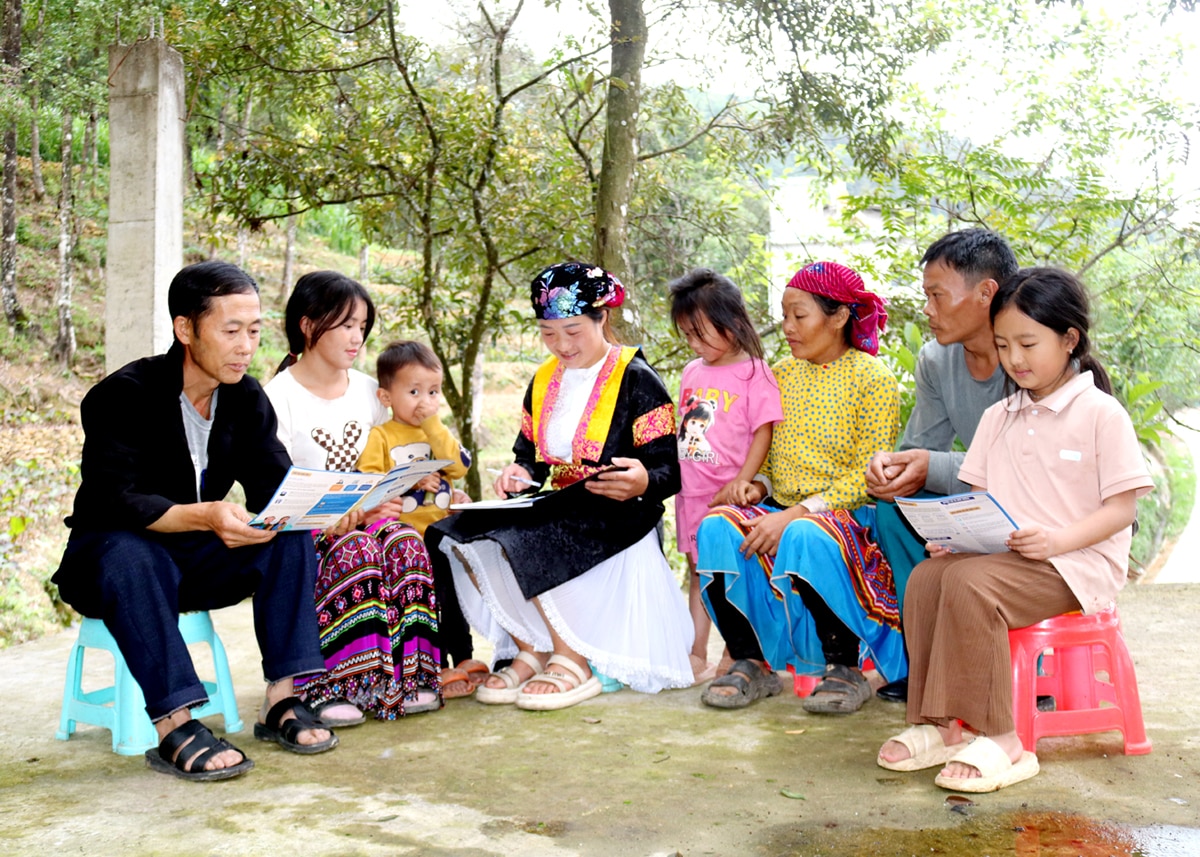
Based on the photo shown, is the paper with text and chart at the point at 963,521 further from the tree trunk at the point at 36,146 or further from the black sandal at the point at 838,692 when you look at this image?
the tree trunk at the point at 36,146

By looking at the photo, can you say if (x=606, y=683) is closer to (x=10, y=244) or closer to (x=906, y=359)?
(x=906, y=359)

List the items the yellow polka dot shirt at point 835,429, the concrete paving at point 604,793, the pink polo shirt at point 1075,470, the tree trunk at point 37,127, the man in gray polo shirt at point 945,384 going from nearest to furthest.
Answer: the concrete paving at point 604,793
the pink polo shirt at point 1075,470
the man in gray polo shirt at point 945,384
the yellow polka dot shirt at point 835,429
the tree trunk at point 37,127

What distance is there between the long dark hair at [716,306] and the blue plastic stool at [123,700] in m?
1.94

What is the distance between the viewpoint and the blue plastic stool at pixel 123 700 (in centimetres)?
304

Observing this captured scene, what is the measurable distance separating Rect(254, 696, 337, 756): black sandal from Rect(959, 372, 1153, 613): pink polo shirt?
207 centimetres

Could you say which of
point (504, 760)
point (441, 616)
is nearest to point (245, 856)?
point (504, 760)

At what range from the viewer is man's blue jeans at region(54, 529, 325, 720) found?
287cm

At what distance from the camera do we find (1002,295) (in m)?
2.89

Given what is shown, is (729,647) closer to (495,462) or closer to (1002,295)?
(1002,295)

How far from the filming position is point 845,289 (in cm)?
359

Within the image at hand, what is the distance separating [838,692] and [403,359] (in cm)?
187

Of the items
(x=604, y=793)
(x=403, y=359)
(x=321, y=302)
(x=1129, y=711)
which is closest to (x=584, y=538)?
(x=403, y=359)

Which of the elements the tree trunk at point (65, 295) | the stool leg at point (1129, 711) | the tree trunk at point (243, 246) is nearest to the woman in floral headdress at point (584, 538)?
the stool leg at point (1129, 711)

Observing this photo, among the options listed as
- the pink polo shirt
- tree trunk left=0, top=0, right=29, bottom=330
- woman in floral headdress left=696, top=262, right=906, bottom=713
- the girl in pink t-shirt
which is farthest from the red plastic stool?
tree trunk left=0, top=0, right=29, bottom=330
